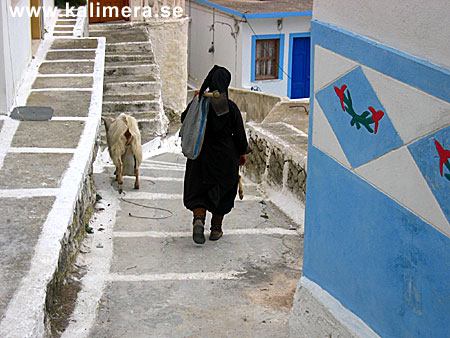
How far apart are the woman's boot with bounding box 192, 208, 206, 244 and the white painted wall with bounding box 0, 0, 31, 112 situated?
2900 millimetres

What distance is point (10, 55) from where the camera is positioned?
845 centimetres

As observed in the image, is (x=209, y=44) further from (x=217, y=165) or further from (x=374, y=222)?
(x=374, y=222)

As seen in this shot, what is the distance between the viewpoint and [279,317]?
4.79 m

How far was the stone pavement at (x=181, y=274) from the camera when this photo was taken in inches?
181

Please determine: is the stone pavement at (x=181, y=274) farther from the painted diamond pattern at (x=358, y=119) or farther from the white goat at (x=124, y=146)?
the painted diamond pattern at (x=358, y=119)

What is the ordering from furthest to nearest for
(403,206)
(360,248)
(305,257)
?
(305,257), (360,248), (403,206)

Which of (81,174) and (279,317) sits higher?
(81,174)

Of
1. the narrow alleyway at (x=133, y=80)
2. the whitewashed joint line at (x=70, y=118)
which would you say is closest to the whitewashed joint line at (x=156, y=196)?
the whitewashed joint line at (x=70, y=118)

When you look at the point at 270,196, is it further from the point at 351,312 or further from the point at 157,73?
the point at 157,73

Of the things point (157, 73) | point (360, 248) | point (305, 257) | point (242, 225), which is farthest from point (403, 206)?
point (157, 73)

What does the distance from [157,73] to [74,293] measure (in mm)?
9698

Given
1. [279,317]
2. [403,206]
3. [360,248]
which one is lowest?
[279,317]

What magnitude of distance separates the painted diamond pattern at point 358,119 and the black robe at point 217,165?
7.38 feet

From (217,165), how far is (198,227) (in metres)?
0.57
